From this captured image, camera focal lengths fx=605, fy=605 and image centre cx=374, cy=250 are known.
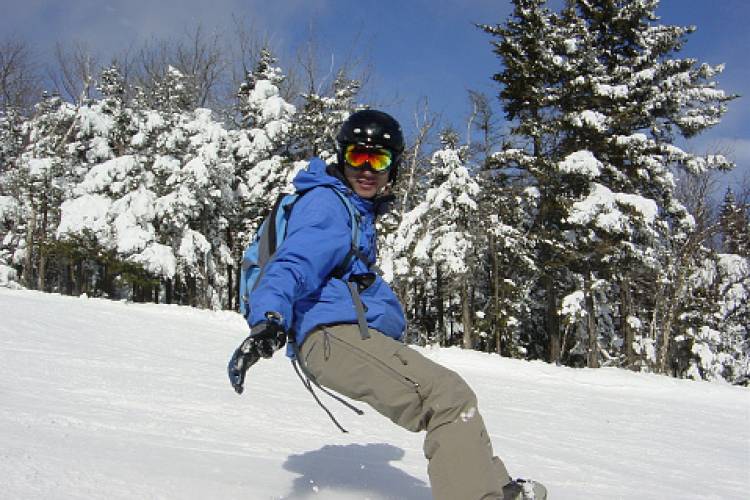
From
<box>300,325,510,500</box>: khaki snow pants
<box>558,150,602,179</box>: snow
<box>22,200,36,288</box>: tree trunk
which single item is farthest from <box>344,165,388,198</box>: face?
<box>22,200,36,288</box>: tree trunk

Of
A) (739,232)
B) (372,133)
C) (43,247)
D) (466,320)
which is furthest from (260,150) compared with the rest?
(372,133)

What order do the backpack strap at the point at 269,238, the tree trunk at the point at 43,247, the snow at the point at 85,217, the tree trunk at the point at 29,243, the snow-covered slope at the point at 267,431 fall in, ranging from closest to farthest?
the backpack strap at the point at 269,238, the snow-covered slope at the point at 267,431, the snow at the point at 85,217, the tree trunk at the point at 43,247, the tree trunk at the point at 29,243

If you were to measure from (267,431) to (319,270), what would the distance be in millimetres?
3079

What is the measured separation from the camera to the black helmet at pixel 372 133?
9.59 ft

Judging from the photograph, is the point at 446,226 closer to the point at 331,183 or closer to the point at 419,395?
the point at 331,183

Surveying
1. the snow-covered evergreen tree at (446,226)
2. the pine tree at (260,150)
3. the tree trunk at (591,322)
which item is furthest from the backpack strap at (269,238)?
the pine tree at (260,150)

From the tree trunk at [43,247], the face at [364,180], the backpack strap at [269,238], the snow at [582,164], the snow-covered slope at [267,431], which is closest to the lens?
the backpack strap at [269,238]

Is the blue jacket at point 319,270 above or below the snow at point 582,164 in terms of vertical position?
below

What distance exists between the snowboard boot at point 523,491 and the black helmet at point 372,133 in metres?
1.59

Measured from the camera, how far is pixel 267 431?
16.8ft

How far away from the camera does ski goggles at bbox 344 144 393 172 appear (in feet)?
9.57

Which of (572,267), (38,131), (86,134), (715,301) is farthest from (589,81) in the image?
(38,131)

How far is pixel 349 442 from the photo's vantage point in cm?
511

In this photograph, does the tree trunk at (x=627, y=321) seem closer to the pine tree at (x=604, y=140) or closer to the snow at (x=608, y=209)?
the pine tree at (x=604, y=140)
